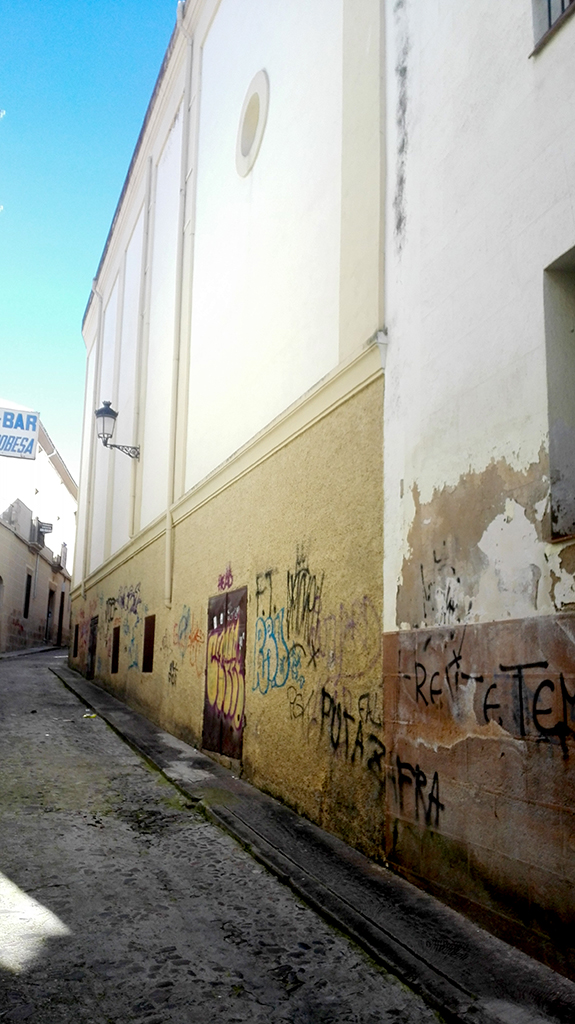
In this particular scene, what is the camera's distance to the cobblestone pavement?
3.38m

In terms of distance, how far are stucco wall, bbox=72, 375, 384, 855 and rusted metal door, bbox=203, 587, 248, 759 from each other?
0.17 m

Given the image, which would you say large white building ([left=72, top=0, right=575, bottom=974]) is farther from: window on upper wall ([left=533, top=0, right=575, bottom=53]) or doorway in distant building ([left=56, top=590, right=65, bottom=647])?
doorway in distant building ([left=56, top=590, right=65, bottom=647])

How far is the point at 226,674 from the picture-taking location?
27.0ft

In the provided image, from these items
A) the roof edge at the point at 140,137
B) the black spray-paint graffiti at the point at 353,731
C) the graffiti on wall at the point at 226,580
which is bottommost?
the black spray-paint graffiti at the point at 353,731

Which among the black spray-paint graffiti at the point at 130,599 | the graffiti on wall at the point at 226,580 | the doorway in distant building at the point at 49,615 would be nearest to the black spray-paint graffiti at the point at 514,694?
the graffiti on wall at the point at 226,580

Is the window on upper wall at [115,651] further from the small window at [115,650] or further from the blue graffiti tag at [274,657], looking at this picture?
the blue graffiti tag at [274,657]

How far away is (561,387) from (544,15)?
2.03 m

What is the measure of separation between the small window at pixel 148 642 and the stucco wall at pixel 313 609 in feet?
7.41

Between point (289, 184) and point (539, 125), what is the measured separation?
13.0 ft

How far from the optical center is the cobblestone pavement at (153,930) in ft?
11.1

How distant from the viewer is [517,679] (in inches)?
153

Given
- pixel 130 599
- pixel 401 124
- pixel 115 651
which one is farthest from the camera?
pixel 115 651

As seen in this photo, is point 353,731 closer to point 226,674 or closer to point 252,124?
point 226,674

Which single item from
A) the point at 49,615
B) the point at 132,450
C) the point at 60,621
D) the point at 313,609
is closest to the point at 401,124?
the point at 313,609
